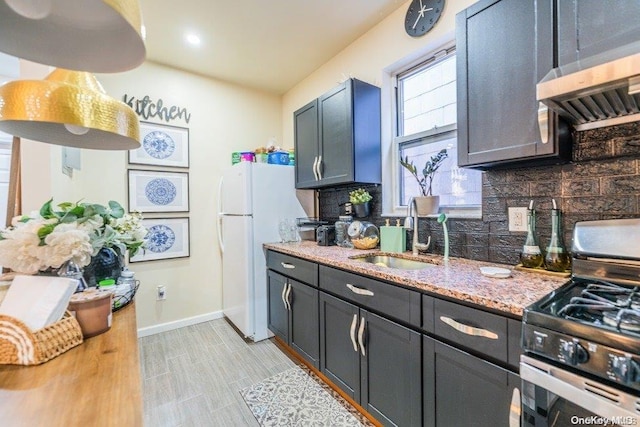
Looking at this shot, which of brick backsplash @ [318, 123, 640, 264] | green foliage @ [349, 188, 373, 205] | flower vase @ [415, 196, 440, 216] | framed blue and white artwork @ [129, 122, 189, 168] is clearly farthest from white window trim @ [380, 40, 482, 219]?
framed blue and white artwork @ [129, 122, 189, 168]

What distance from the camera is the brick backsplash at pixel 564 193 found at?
3.95 feet

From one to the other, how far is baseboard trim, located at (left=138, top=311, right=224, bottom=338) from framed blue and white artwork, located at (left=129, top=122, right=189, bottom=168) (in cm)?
162

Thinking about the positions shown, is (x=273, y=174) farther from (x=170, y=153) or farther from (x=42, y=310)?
(x=42, y=310)

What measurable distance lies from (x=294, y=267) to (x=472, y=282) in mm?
1332

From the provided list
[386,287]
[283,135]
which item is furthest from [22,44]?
[283,135]

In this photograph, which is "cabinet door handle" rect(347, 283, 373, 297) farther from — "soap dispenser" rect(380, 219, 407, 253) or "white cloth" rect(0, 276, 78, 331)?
"white cloth" rect(0, 276, 78, 331)

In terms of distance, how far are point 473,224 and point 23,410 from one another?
193 cm

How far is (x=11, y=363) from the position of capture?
71cm

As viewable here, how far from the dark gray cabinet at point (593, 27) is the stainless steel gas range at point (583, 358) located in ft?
2.61

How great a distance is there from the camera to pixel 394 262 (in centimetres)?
204

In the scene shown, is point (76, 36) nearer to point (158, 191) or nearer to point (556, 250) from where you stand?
point (556, 250)

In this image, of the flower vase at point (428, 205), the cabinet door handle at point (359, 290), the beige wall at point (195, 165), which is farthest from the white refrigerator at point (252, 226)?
the flower vase at point (428, 205)

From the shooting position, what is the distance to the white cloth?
755 millimetres

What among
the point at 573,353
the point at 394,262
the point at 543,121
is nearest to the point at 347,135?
the point at 394,262
